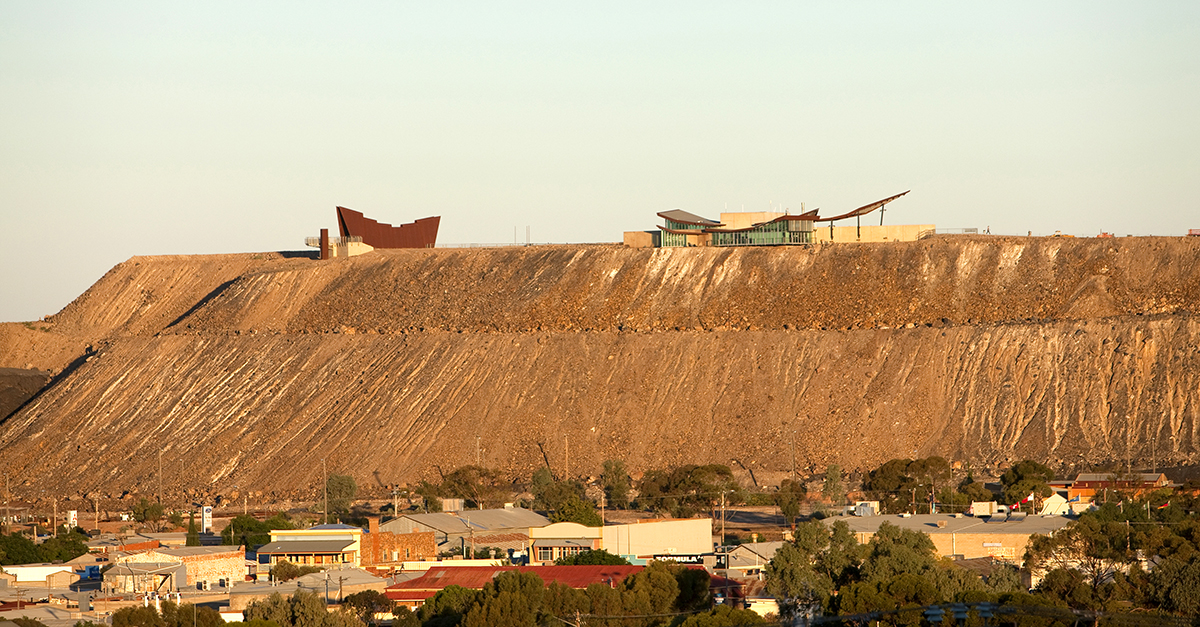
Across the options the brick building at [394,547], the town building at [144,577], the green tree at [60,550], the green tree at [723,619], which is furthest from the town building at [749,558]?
the green tree at [60,550]

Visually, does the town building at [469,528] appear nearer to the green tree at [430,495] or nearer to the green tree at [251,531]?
the green tree at [430,495]

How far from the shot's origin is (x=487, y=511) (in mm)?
76500

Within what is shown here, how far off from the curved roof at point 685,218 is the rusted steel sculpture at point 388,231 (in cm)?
2111

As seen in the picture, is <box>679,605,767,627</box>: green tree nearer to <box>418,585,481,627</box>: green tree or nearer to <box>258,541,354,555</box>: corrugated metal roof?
<box>418,585,481,627</box>: green tree

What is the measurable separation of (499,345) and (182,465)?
19.2m

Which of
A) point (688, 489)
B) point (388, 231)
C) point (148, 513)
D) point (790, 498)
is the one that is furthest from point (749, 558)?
point (388, 231)

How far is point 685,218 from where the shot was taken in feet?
379

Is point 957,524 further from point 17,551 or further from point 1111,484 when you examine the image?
point 17,551

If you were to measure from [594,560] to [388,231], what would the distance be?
7574cm

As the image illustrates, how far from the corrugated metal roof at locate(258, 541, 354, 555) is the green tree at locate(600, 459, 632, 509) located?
2308 centimetres

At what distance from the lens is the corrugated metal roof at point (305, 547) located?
62.1 meters

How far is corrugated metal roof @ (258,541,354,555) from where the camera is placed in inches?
2443

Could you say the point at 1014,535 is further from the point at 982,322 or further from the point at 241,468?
the point at 241,468

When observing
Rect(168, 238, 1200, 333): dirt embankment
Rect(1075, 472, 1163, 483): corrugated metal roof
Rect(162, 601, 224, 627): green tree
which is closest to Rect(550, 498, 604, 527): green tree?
Rect(1075, 472, 1163, 483): corrugated metal roof
